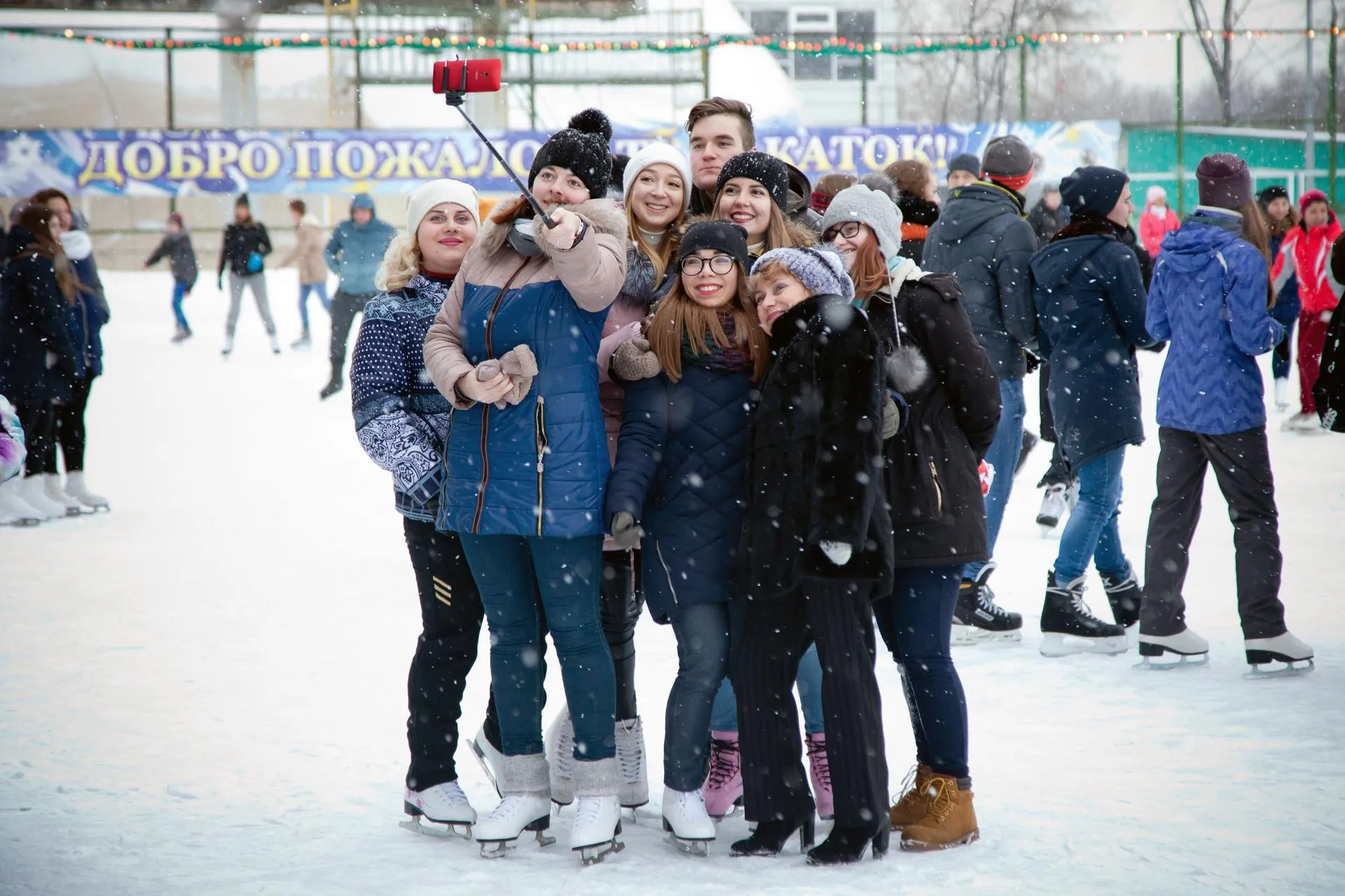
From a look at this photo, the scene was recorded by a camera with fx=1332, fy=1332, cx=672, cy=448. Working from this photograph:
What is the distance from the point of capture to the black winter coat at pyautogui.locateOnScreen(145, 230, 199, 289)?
57.2ft

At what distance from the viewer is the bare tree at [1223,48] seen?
2647 centimetres

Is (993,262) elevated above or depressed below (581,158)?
below

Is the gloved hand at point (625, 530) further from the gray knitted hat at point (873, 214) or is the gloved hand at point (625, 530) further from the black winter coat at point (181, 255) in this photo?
the black winter coat at point (181, 255)

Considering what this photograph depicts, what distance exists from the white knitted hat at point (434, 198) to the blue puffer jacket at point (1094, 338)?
2457mm

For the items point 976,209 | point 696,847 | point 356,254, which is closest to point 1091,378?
point 976,209

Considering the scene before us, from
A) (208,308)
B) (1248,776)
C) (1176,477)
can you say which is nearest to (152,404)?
(208,308)

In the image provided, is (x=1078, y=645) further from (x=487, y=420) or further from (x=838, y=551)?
(x=487, y=420)

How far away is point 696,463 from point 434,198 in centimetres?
106

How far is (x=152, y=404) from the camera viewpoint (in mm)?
12508

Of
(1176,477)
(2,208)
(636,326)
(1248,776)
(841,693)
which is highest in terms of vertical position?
(2,208)

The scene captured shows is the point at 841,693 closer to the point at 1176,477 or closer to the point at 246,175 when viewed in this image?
the point at 1176,477

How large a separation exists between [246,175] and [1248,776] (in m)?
18.9

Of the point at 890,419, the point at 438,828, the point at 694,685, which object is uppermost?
the point at 890,419

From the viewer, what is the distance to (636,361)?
316cm
